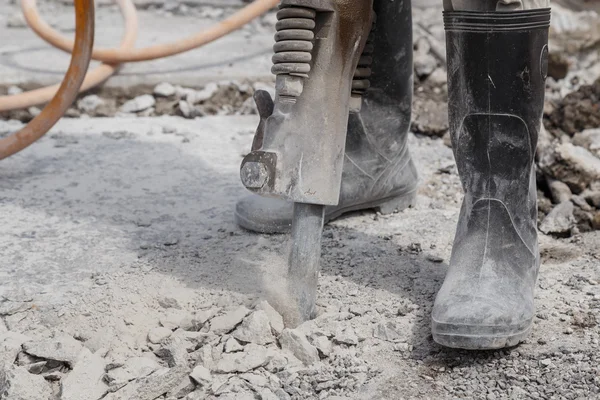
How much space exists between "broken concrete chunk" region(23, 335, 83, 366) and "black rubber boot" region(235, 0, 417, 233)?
73 cm

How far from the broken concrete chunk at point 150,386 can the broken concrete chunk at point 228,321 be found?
16 centimetres

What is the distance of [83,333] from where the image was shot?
6.02 feet

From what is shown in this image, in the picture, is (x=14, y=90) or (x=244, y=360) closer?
(x=244, y=360)

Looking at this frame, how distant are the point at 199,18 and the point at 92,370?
147 inches

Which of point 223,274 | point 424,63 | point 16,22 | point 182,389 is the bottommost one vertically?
point 182,389

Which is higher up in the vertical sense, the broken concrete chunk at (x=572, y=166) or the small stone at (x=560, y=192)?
the broken concrete chunk at (x=572, y=166)

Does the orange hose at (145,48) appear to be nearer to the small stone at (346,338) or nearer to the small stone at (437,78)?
the small stone at (437,78)

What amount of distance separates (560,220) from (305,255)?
108 centimetres

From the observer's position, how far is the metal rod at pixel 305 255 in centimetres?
177

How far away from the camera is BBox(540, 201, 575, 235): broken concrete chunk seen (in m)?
2.47

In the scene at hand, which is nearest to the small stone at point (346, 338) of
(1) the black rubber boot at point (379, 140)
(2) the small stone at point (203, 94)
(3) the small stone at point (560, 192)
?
(1) the black rubber boot at point (379, 140)

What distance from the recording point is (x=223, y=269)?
2.11 metres

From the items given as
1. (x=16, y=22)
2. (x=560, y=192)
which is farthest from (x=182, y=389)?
(x=16, y=22)

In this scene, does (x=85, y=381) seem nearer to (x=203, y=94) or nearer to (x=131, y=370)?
(x=131, y=370)
